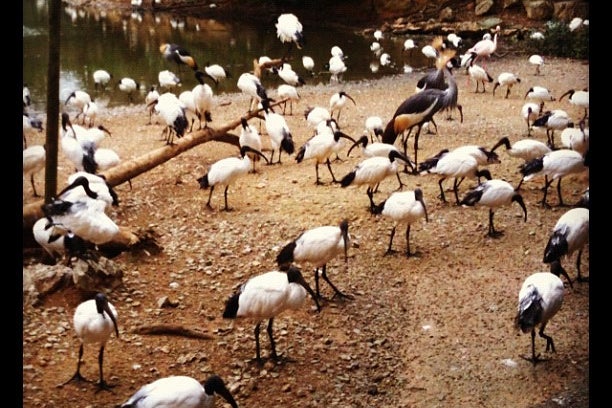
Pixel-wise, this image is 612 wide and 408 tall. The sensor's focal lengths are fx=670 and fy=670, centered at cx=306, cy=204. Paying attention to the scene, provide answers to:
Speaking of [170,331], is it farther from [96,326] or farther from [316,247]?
[316,247]

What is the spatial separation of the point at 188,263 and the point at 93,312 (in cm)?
137

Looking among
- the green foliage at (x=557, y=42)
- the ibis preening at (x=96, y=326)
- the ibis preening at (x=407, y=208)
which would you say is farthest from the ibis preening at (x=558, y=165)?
the green foliage at (x=557, y=42)

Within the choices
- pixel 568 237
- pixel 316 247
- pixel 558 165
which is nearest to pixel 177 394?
pixel 316 247

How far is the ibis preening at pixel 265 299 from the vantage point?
325cm

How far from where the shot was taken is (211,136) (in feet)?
22.0

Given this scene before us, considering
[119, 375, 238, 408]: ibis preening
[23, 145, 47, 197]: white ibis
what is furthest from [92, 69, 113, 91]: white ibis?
[119, 375, 238, 408]: ibis preening

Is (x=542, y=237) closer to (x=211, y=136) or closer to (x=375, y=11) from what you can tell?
(x=211, y=136)

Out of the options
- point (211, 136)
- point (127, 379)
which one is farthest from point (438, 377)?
point (211, 136)

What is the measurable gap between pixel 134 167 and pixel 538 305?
3560 millimetres

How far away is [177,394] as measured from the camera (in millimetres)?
2555

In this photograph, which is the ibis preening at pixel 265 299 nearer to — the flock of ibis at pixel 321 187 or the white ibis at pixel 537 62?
the flock of ibis at pixel 321 187

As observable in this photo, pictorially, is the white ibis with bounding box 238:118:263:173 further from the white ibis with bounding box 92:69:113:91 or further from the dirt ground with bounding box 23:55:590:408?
the white ibis with bounding box 92:69:113:91

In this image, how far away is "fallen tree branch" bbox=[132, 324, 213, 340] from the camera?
3465 mm

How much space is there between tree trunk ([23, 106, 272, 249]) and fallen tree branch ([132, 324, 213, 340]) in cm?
89
